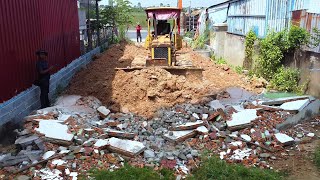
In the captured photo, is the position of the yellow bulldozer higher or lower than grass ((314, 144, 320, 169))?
higher

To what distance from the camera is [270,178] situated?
500 centimetres

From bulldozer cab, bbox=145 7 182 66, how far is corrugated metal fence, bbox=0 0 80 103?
3502 mm

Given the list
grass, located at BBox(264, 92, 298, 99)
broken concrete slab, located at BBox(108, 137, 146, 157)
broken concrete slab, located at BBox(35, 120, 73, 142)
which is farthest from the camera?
grass, located at BBox(264, 92, 298, 99)

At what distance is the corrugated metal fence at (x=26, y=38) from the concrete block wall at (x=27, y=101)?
164 mm

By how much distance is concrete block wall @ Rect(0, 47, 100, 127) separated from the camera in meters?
6.66

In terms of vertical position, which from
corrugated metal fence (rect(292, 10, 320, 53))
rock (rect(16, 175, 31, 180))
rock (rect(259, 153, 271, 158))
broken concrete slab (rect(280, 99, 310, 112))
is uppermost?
corrugated metal fence (rect(292, 10, 320, 53))

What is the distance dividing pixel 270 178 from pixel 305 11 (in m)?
6.45

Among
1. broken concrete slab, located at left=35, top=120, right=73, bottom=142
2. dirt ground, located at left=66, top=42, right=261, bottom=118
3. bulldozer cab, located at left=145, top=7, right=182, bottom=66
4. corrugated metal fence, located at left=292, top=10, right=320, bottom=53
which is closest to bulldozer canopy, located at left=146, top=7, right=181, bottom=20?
bulldozer cab, located at left=145, top=7, right=182, bottom=66

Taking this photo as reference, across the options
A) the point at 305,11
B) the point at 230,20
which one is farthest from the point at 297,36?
the point at 230,20

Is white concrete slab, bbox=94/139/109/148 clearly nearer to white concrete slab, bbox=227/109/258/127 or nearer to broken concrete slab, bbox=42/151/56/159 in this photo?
broken concrete slab, bbox=42/151/56/159

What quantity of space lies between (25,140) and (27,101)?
1.91 m

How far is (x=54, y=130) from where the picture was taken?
6.46m

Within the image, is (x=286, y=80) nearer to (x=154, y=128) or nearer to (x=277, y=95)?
(x=277, y=95)

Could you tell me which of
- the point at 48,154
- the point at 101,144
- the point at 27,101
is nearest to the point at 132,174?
the point at 101,144
